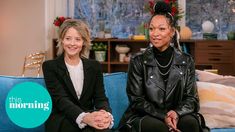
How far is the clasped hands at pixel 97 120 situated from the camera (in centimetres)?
198

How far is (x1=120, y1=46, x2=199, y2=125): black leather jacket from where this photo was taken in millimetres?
2268

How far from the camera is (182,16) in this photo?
537 cm

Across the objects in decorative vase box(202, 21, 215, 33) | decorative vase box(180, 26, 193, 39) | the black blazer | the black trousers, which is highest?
decorative vase box(202, 21, 215, 33)

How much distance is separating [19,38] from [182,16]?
239 centimetres

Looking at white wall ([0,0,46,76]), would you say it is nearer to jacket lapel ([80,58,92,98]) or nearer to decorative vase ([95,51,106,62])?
decorative vase ([95,51,106,62])

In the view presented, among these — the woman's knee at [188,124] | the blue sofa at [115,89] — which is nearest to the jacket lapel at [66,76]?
the blue sofa at [115,89]

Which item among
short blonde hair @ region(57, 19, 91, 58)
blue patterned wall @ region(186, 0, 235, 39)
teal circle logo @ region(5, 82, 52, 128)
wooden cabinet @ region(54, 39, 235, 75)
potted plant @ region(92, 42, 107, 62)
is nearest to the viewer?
teal circle logo @ region(5, 82, 52, 128)

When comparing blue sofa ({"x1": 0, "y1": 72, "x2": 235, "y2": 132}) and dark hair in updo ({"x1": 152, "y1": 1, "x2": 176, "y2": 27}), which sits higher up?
dark hair in updo ({"x1": 152, "y1": 1, "x2": 176, "y2": 27})

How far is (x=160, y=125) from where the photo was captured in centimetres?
210

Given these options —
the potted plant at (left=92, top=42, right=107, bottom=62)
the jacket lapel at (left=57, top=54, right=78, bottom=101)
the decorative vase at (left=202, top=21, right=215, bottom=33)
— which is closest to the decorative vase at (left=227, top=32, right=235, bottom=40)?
the decorative vase at (left=202, top=21, right=215, bottom=33)

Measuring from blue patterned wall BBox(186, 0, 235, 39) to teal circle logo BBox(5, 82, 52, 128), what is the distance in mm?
4100

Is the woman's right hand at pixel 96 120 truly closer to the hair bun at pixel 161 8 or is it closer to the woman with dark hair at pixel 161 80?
the woman with dark hair at pixel 161 80

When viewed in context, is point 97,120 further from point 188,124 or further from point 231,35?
point 231,35

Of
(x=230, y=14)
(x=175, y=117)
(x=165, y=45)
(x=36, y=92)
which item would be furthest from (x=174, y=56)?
(x=230, y=14)
